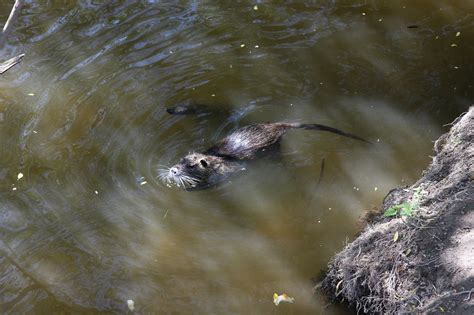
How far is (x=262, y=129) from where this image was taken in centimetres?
475

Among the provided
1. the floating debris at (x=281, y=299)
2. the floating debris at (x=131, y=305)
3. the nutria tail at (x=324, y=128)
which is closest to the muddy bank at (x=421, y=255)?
the floating debris at (x=281, y=299)

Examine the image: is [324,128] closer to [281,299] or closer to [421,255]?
[281,299]

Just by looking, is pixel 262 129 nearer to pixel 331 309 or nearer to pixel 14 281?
pixel 331 309

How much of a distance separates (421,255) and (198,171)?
207cm

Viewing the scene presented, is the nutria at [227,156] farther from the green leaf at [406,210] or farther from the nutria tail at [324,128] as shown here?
the green leaf at [406,210]

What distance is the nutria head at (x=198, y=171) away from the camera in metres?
4.45

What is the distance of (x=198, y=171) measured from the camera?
4473mm

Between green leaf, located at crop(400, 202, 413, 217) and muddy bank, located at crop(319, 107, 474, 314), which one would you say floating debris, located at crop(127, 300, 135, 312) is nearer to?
muddy bank, located at crop(319, 107, 474, 314)

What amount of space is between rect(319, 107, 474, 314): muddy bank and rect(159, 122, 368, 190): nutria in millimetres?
1357

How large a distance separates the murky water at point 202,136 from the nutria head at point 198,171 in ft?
0.42

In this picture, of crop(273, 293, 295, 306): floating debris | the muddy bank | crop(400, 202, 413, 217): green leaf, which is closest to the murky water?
crop(273, 293, 295, 306): floating debris

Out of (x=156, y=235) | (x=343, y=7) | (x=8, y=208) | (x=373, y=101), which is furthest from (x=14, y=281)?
(x=343, y=7)

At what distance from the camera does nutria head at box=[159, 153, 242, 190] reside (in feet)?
14.6

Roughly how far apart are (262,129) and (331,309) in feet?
5.99
